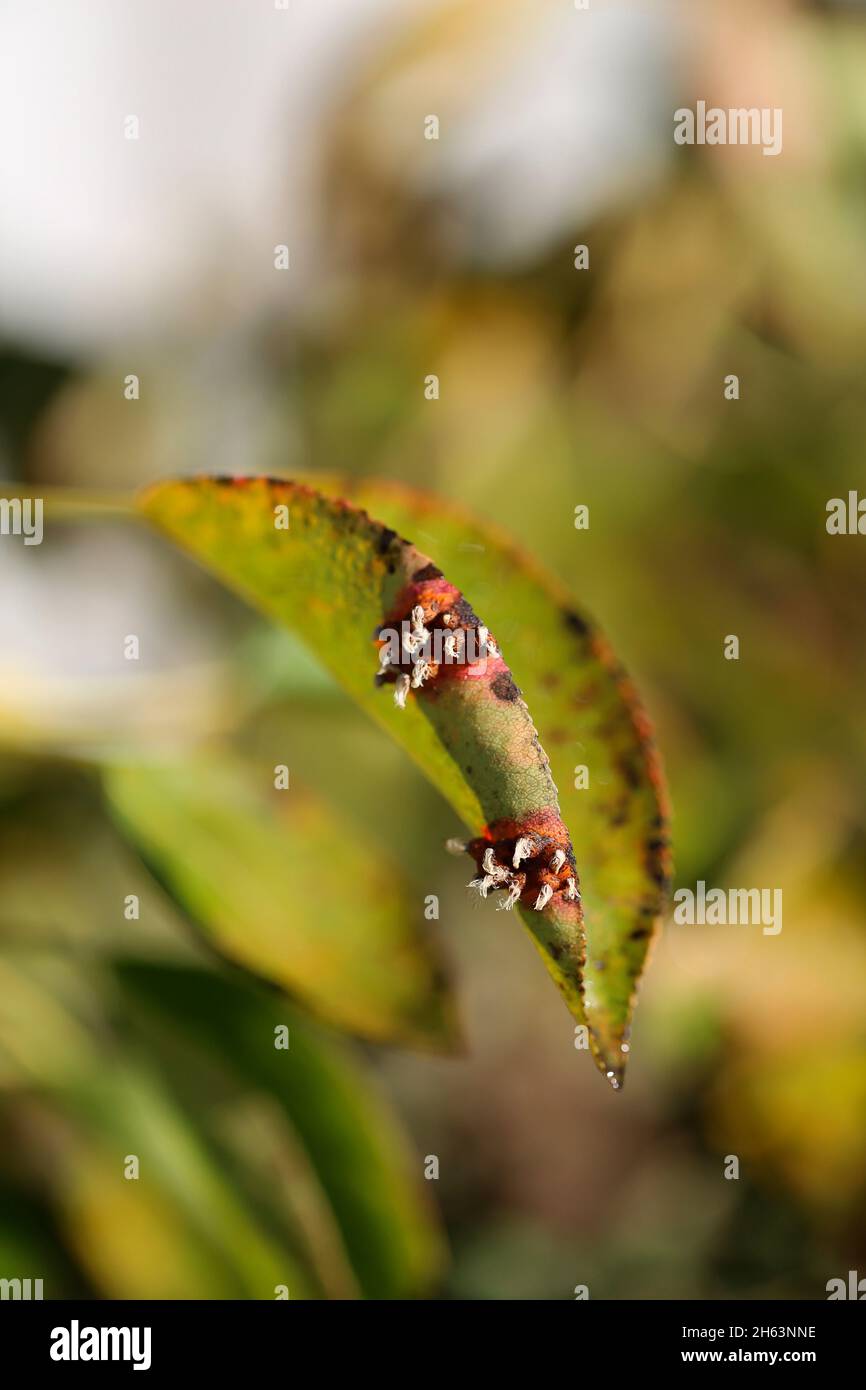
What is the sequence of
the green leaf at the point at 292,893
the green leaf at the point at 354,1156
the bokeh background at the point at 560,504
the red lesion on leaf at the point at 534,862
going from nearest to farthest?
the red lesion on leaf at the point at 534,862 → the green leaf at the point at 292,893 → the green leaf at the point at 354,1156 → the bokeh background at the point at 560,504

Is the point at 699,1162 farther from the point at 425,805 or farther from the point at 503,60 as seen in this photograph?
the point at 503,60

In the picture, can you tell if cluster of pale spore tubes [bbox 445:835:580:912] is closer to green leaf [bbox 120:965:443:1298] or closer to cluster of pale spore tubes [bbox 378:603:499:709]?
cluster of pale spore tubes [bbox 378:603:499:709]

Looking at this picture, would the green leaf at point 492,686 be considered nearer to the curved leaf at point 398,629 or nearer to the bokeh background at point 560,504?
the curved leaf at point 398,629

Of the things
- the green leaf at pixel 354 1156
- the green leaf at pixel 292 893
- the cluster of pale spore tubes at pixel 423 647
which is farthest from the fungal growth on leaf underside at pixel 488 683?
the green leaf at pixel 354 1156

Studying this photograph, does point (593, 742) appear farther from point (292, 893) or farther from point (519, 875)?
point (292, 893)

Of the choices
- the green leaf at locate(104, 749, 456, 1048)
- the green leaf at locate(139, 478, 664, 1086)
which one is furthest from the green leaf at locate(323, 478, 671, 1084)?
the green leaf at locate(104, 749, 456, 1048)

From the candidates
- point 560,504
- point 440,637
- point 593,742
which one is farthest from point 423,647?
point 560,504
